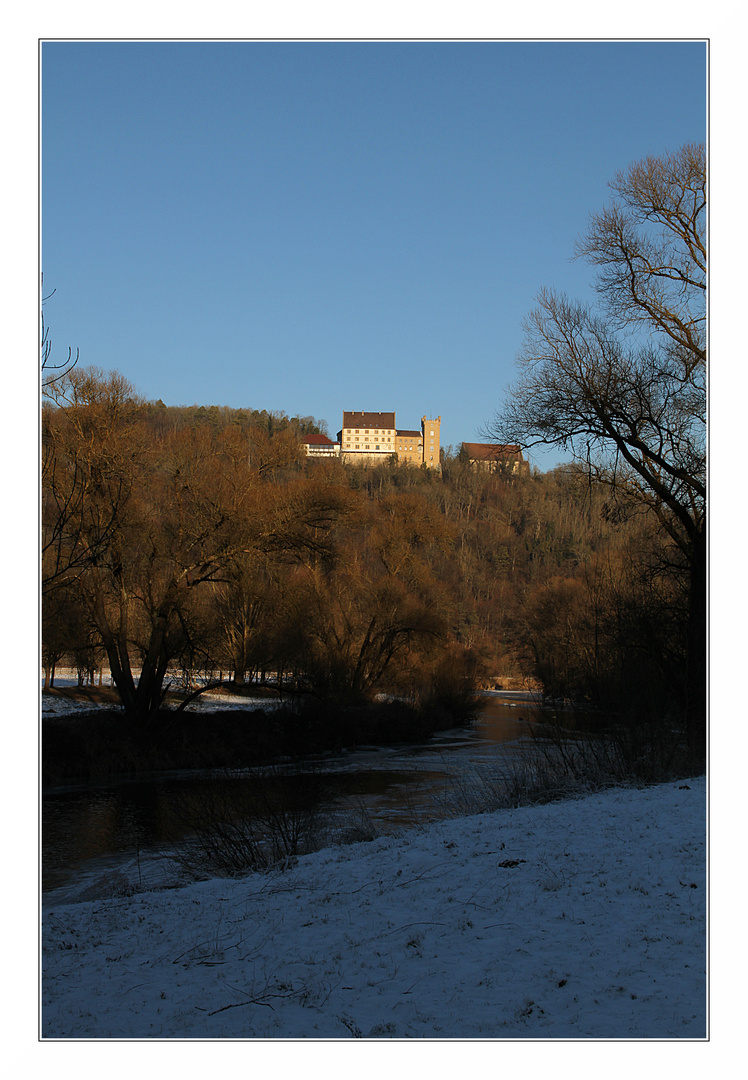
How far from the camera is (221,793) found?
45.4ft

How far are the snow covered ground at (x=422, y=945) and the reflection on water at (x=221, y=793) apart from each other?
4689mm

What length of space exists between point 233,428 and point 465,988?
2403cm

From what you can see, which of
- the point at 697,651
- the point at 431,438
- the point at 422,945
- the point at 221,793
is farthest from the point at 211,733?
the point at 431,438

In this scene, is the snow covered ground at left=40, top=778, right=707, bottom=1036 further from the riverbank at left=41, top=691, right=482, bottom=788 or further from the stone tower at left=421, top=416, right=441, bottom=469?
the stone tower at left=421, top=416, right=441, bottom=469

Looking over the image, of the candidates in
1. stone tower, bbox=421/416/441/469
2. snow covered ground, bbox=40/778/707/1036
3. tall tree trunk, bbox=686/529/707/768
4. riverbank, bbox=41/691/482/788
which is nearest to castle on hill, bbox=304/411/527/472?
stone tower, bbox=421/416/441/469

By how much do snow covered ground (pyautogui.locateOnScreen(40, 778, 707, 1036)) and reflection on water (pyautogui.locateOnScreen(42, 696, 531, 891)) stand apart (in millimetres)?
4689

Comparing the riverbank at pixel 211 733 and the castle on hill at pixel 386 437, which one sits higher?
the castle on hill at pixel 386 437

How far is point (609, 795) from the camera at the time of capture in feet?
35.8

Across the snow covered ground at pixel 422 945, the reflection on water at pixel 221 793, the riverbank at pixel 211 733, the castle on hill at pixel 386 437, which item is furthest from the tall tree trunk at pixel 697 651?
the castle on hill at pixel 386 437

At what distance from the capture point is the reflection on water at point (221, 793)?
536 inches

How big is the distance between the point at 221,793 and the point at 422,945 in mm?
8713

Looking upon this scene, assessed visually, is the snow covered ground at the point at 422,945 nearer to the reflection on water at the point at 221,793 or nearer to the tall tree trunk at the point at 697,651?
the tall tree trunk at the point at 697,651

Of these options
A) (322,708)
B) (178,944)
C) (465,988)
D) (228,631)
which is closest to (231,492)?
(228,631)

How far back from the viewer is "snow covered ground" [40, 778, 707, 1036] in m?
4.54
